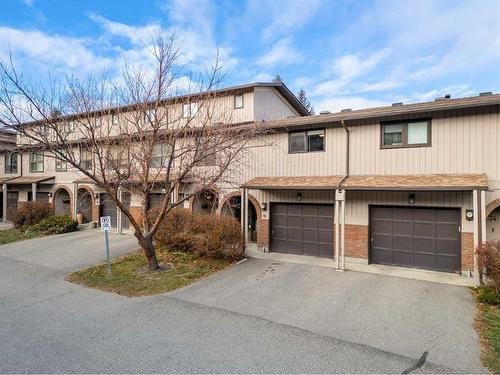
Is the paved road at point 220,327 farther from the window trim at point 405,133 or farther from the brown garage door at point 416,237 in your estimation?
the window trim at point 405,133

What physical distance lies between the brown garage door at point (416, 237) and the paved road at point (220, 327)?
1.94 metres

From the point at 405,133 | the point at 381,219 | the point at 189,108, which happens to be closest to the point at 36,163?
the point at 189,108

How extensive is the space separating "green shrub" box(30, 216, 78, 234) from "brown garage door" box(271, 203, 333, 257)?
12429 mm

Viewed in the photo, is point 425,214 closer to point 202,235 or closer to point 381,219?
point 381,219

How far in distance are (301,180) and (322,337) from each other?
23.1 feet

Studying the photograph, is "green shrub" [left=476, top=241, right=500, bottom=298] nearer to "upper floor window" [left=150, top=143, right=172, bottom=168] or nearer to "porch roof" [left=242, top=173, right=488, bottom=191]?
"porch roof" [left=242, top=173, right=488, bottom=191]

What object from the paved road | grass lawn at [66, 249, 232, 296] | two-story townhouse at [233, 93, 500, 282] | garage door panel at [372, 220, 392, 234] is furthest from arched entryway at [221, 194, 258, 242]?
garage door panel at [372, 220, 392, 234]

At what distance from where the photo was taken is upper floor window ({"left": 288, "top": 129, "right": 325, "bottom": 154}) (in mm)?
12539

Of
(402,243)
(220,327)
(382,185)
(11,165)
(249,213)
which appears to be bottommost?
(220,327)

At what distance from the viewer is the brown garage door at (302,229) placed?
12.4m

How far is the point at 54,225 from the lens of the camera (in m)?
17.9

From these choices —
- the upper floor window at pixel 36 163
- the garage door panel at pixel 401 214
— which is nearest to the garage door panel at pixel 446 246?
the garage door panel at pixel 401 214

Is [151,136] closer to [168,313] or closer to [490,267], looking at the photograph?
[168,313]

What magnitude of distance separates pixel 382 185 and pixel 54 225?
57.2 ft
